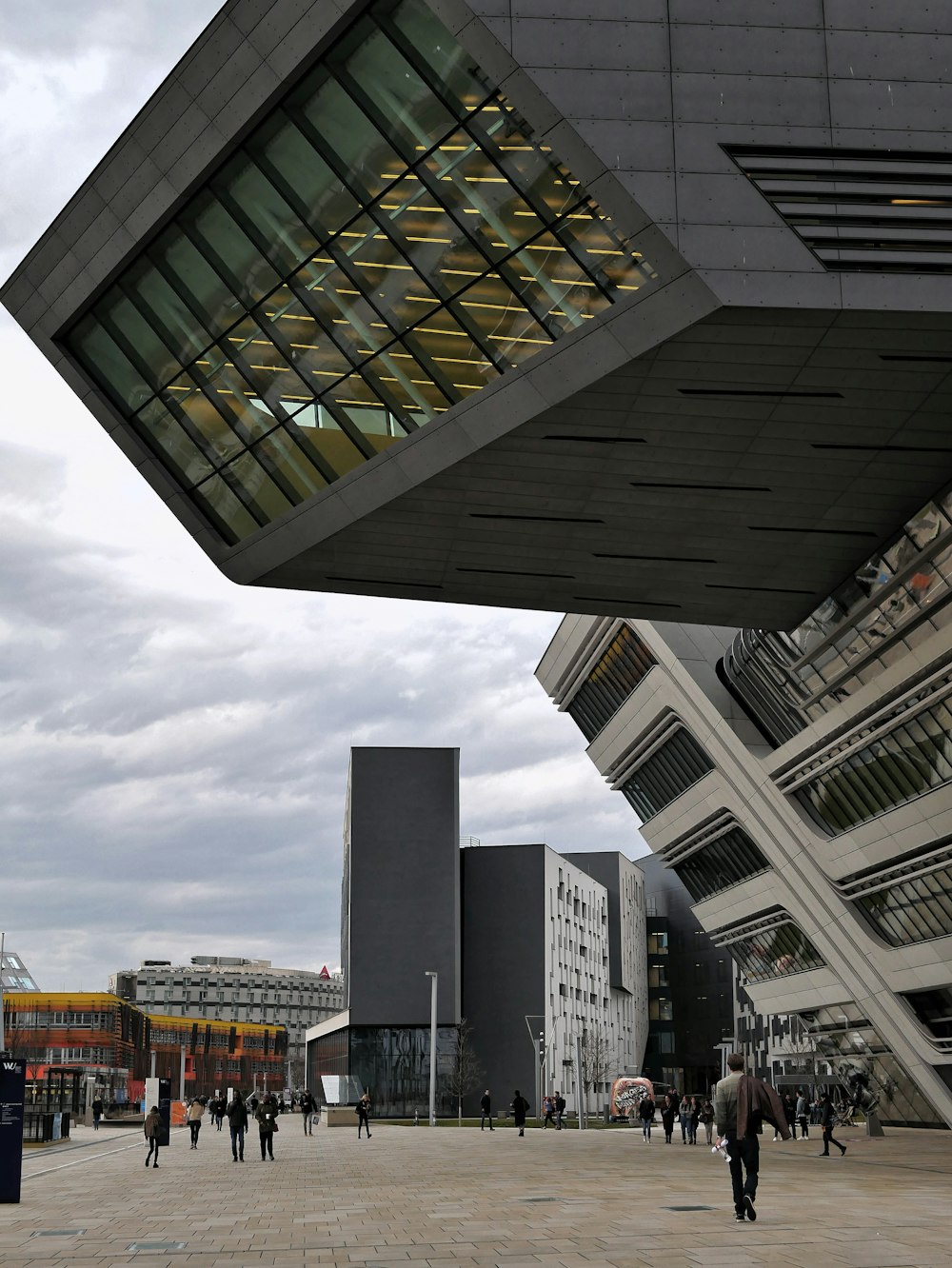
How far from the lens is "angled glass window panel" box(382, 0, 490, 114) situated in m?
19.2

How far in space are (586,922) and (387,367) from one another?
325 feet

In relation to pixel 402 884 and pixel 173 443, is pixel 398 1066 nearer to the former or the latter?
pixel 402 884

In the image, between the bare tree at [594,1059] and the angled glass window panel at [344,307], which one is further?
the bare tree at [594,1059]

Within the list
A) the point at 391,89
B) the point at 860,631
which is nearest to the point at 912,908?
the point at 860,631

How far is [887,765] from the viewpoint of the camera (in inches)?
1372

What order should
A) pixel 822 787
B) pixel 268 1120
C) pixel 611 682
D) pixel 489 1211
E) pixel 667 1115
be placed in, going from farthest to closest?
1. pixel 611 682
2. pixel 667 1115
3. pixel 822 787
4. pixel 268 1120
5. pixel 489 1211

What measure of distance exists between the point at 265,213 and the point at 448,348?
3933 mm

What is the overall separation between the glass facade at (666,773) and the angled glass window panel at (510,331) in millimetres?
29141

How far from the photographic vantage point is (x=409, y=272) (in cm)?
2133

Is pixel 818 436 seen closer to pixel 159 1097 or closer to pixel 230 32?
pixel 230 32

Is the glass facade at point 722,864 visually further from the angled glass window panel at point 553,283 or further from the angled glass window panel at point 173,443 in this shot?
the angled glass window panel at point 553,283

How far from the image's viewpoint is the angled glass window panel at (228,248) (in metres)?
22.9

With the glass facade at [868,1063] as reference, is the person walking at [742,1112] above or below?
above

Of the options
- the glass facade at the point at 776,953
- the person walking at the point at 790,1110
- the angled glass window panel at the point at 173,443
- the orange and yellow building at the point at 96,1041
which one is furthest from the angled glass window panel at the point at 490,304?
the orange and yellow building at the point at 96,1041
